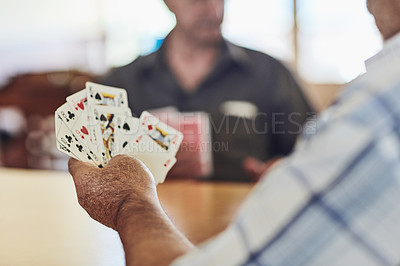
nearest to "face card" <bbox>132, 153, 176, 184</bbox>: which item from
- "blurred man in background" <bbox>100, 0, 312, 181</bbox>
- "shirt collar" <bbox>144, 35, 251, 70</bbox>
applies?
"blurred man in background" <bbox>100, 0, 312, 181</bbox>

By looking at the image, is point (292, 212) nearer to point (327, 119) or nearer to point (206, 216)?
point (327, 119)

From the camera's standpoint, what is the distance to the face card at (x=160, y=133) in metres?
0.80

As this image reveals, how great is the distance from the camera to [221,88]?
6.99ft

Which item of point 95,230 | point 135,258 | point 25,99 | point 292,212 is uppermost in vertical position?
point 292,212

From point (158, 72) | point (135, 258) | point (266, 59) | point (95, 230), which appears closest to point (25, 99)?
point (158, 72)

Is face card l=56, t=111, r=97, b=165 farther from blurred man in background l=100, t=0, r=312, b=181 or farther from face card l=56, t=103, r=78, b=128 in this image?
blurred man in background l=100, t=0, r=312, b=181

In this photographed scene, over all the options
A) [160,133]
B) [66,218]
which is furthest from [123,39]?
[160,133]

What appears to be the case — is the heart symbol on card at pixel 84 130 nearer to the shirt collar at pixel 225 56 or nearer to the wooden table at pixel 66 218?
the wooden table at pixel 66 218

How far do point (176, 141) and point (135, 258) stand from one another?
294 millimetres

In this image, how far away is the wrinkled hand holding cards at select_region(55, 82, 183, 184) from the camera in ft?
2.43

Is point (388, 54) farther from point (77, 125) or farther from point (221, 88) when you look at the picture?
point (221, 88)

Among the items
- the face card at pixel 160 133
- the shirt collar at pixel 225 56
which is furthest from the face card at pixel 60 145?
the shirt collar at pixel 225 56

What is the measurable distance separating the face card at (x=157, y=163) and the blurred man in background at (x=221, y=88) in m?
1.17

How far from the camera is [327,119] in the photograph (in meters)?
0.48
